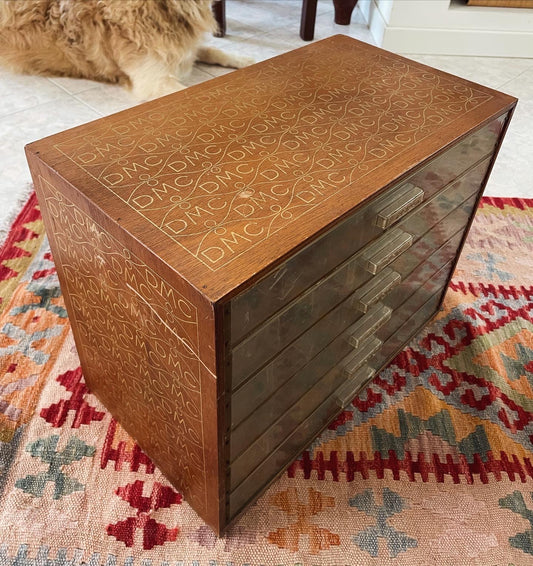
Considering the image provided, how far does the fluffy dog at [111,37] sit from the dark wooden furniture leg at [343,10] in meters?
0.88

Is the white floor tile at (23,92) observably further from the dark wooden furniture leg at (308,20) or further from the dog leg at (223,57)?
the dark wooden furniture leg at (308,20)

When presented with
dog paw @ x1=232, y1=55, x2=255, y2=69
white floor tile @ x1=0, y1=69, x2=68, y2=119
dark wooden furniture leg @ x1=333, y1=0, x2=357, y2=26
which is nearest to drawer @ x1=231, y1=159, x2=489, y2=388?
dog paw @ x1=232, y1=55, x2=255, y2=69

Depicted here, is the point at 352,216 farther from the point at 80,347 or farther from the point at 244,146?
the point at 80,347

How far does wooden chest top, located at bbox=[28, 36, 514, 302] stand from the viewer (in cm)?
56

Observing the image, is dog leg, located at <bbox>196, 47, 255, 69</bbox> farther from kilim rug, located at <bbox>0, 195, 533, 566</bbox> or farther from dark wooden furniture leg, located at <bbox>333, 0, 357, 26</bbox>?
kilim rug, located at <bbox>0, 195, 533, 566</bbox>

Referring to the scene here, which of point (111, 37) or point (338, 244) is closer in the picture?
point (338, 244)

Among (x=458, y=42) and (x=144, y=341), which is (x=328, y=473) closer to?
(x=144, y=341)

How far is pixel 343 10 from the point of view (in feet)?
7.91

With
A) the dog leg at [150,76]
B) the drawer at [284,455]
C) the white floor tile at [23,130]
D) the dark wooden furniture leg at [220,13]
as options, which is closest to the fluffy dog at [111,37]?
the dog leg at [150,76]

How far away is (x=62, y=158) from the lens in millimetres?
656

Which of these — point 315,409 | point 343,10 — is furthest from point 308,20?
point 315,409

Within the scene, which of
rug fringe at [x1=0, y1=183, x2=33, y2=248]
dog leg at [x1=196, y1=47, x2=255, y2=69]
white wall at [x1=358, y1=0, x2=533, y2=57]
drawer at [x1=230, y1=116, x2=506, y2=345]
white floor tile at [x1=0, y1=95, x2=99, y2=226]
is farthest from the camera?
white wall at [x1=358, y1=0, x2=533, y2=57]

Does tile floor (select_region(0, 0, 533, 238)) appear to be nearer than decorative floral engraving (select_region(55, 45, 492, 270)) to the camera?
No

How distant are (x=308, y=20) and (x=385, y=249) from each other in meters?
1.83
